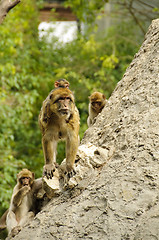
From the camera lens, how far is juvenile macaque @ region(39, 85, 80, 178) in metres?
4.86

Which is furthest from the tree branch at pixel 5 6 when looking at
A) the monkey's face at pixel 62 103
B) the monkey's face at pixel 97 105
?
the monkey's face at pixel 97 105

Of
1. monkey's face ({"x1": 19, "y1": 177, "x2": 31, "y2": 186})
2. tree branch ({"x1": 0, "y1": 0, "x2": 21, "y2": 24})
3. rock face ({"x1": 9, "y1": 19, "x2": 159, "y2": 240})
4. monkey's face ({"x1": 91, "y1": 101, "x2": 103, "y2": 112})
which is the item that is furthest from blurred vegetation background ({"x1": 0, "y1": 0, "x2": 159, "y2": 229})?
tree branch ({"x1": 0, "y1": 0, "x2": 21, "y2": 24})

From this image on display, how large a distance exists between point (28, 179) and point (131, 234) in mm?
2232

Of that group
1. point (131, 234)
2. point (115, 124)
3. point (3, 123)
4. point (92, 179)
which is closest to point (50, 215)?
point (92, 179)

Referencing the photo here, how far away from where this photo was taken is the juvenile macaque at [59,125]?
191 inches

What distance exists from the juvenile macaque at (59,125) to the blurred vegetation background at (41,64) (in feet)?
14.1

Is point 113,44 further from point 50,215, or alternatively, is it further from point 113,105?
point 50,215

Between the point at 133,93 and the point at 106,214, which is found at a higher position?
the point at 133,93

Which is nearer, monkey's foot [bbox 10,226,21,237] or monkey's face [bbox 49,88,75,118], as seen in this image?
monkey's face [bbox 49,88,75,118]

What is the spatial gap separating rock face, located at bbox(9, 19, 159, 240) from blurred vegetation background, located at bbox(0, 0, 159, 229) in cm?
469

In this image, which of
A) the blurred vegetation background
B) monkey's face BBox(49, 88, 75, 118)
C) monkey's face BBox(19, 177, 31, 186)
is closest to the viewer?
monkey's face BBox(49, 88, 75, 118)

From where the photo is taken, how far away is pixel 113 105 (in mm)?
5730

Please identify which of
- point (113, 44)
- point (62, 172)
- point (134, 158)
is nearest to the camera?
point (134, 158)

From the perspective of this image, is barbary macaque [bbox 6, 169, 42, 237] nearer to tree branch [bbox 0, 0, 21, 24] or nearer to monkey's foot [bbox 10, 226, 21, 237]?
monkey's foot [bbox 10, 226, 21, 237]
